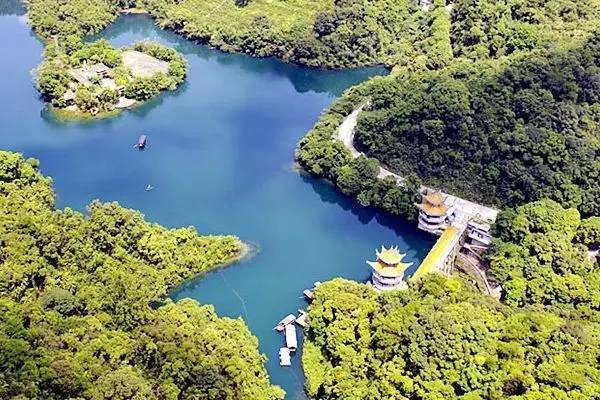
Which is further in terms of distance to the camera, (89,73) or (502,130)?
(89,73)

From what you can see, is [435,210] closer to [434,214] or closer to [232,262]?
[434,214]

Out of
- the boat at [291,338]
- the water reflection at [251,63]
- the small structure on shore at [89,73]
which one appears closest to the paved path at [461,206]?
the water reflection at [251,63]

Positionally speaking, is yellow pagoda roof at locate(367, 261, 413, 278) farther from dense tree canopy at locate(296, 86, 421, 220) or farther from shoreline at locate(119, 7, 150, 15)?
shoreline at locate(119, 7, 150, 15)

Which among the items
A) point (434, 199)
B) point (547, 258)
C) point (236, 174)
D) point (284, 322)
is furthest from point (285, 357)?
point (236, 174)

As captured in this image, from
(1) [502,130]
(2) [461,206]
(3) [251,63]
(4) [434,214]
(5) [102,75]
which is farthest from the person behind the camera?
(3) [251,63]

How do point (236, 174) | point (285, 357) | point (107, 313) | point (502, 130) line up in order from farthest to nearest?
point (236, 174) < point (502, 130) < point (285, 357) < point (107, 313)

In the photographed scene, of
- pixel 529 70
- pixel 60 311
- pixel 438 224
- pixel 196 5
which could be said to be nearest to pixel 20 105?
pixel 196 5
